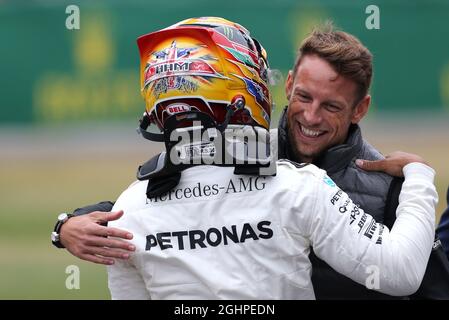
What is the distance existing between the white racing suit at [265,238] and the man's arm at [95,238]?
5 cm

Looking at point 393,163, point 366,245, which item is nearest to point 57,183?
point 393,163

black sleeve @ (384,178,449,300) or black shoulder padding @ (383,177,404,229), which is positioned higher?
black shoulder padding @ (383,177,404,229)

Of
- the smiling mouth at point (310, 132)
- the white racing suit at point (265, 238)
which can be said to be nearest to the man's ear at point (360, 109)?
the smiling mouth at point (310, 132)

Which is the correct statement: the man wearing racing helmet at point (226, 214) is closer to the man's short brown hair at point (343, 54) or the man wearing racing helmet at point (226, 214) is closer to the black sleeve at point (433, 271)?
→ the black sleeve at point (433, 271)

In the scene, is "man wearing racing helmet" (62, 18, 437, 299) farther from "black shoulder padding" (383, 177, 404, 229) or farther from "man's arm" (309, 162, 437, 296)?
"black shoulder padding" (383, 177, 404, 229)

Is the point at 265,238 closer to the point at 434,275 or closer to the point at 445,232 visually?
the point at 434,275

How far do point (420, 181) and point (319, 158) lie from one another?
0.56 metres

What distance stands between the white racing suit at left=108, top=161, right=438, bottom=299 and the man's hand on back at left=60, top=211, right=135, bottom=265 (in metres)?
0.05

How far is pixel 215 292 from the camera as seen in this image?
9.65ft

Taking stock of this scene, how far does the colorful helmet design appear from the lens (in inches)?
122

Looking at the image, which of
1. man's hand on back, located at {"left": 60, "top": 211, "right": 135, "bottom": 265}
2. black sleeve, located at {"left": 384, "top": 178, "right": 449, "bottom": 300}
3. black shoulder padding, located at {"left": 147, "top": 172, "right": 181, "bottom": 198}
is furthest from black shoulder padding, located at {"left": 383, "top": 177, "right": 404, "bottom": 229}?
man's hand on back, located at {"left": 60, "top": 211, "right": 135, "bottom": 265}

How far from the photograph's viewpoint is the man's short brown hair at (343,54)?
12.1ft

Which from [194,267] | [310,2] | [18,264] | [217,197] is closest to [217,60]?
[217,197]

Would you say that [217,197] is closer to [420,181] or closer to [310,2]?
[420,181]
